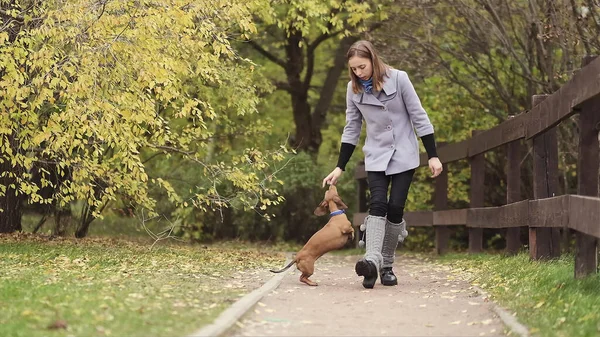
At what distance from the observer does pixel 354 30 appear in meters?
19.9

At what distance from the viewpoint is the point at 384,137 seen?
8.52 metres

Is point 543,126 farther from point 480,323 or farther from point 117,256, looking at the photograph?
point 117,256

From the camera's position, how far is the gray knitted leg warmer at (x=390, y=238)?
8.73 meters

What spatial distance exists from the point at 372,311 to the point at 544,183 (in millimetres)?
2892

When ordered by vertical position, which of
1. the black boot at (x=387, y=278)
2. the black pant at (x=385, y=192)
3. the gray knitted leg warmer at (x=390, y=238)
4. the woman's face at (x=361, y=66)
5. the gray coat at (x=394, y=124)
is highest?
the woman's face at (x=361, y=66)

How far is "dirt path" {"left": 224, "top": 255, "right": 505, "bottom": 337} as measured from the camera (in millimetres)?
6379

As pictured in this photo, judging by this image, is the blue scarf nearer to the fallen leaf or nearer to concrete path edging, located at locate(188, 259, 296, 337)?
concrete path edging, located at locate(188, 259, 296, 337)

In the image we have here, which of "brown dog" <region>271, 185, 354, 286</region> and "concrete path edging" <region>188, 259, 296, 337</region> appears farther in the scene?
"brown dog" <region>271, 185, 354, 286</region>

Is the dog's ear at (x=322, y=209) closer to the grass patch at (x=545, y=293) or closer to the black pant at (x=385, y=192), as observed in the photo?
the black pant at (x=385, y=192)

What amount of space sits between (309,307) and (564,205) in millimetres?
2100

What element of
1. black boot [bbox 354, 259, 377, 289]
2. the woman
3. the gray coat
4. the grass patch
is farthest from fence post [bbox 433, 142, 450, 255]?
black boot [bbox 354, 259, 377, 289]

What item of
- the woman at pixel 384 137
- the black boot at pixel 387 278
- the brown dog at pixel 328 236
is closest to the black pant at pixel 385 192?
the woman at pixel 384 137

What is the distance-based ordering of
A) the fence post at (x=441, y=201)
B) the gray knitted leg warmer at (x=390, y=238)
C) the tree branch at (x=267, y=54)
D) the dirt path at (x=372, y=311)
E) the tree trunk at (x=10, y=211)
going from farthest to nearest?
the tree branch at (x=267, y=54) → the tree trunk at (x=10, y=211) → the fence post at (x=441, y=201) → the gray knitted leg warmer at (x=390, y=238) → the dirt path at (x=372, y=311)

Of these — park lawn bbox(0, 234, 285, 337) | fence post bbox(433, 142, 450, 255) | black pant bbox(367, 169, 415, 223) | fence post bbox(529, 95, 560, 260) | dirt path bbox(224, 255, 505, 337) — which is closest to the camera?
park lawn bbox(0, 234, 285, 337)
